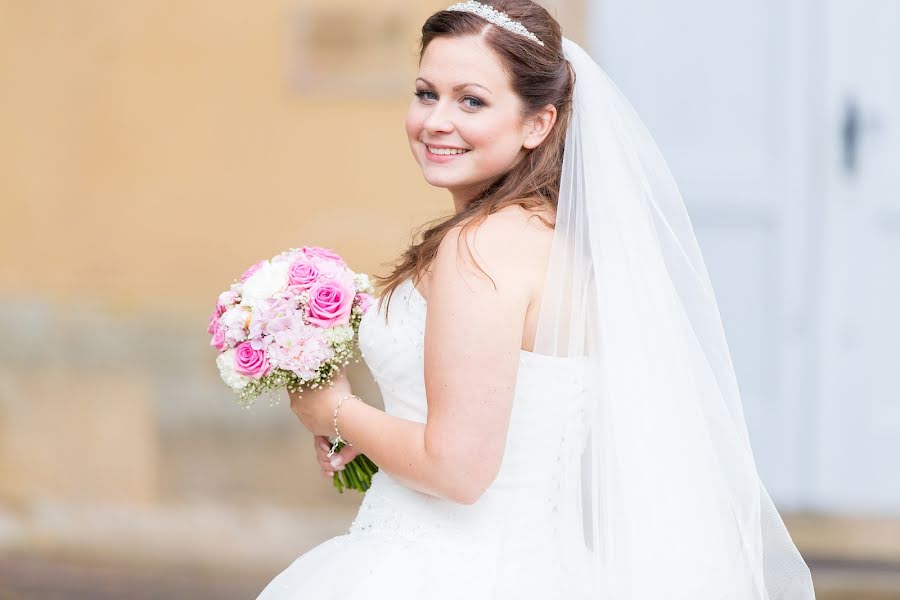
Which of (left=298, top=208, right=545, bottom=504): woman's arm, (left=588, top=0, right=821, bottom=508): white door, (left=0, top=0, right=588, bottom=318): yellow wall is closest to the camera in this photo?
(left=298, top=208, right=545, bottom=504): woman's arm

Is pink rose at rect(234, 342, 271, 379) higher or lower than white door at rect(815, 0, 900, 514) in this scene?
lower

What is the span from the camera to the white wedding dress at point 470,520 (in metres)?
2.09

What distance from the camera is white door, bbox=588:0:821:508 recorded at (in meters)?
5.06

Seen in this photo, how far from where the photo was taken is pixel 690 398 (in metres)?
2.19

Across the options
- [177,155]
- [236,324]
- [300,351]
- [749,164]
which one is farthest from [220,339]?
[749,164]

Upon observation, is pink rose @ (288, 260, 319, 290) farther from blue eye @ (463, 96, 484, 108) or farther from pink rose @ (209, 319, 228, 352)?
blue eye @ (463, 96, 484, 108)

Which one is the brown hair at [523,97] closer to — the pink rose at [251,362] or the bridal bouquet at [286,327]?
the bridal bouquet at [286,327]

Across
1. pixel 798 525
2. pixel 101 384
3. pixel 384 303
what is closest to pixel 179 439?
pixel 101 384

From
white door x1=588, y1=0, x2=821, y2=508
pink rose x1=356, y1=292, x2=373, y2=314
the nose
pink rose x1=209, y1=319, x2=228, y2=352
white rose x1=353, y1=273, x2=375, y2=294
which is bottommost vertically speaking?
pink rose x1=209, y1=319, x2=228, y2=352

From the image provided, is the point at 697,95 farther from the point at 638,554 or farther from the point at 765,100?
the point at 638,554

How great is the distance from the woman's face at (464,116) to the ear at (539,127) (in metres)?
0.01

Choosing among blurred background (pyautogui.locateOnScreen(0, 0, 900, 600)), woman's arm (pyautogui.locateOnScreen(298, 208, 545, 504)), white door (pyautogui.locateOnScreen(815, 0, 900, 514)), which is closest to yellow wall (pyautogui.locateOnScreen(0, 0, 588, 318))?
blurred background (pyautogui.locateOnScreen(0, 0, 900, 600))

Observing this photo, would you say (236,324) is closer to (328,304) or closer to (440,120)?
(328,304)

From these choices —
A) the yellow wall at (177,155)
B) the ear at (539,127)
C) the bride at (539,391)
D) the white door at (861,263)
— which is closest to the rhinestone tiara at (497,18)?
the bride at (539,391)
